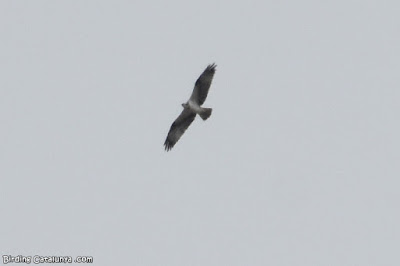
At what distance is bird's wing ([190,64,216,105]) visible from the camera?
32594 millimetres

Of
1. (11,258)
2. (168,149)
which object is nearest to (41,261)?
(11,258)

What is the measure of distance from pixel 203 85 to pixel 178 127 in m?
2.52

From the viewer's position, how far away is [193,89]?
108 ft

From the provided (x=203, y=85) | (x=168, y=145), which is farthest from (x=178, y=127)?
(x=203, y=85)

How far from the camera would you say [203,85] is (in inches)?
1289

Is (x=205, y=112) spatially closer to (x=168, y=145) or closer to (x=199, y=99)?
(x=199, y=99)

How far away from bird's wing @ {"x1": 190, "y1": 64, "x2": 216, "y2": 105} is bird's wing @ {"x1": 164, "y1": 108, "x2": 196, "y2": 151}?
853mm

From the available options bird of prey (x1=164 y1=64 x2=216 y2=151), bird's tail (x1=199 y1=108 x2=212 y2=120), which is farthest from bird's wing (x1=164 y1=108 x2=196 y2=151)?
bird's tail (x1=199 y1=108 x2=212 y2=120)

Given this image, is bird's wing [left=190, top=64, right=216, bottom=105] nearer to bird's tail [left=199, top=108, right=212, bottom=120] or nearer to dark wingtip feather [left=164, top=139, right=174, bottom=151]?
bird's tail [left=199, top=108, right=212, bottom=120]

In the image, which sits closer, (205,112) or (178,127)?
(205,112)

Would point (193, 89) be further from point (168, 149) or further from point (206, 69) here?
point (168, 149)

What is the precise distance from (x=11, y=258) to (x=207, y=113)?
28.6ft

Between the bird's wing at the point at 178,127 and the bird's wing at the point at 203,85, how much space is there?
2.80ft

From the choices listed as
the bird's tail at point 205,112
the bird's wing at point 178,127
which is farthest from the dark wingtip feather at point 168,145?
the bird's tail at point 205,112
